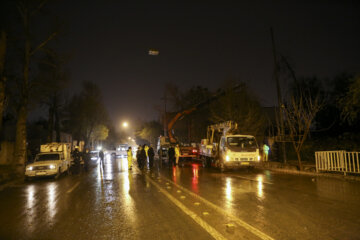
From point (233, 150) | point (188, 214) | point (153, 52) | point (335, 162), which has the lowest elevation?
point (188, 214)

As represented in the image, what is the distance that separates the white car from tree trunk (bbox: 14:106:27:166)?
2.90 meters

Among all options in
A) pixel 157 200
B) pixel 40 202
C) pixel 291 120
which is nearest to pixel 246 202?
pixel 157 200

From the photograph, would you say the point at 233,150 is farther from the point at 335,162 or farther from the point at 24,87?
the point at 24,87

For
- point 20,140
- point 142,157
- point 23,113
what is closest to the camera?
point 20,140

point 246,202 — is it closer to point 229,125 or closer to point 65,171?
point 229,125

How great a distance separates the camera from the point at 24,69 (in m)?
19.8

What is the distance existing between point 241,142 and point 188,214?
11.1 metres

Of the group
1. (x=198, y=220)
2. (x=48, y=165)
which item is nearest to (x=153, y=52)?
(x=48, y=165)

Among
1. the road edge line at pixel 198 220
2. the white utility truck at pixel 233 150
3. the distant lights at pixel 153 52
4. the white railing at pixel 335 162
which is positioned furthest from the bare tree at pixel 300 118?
the distant lights at pixel 153 52

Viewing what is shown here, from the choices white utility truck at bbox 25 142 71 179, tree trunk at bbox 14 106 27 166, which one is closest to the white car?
white utility truck at bbox 25 142 71 179

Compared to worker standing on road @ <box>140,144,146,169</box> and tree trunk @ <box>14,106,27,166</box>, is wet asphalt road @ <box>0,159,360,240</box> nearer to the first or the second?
tree trunk @ <box>14,106,27,166</box>

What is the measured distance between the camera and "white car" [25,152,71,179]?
14.9 meters

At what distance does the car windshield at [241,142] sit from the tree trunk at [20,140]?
13960 mm

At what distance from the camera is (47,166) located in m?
15.2
